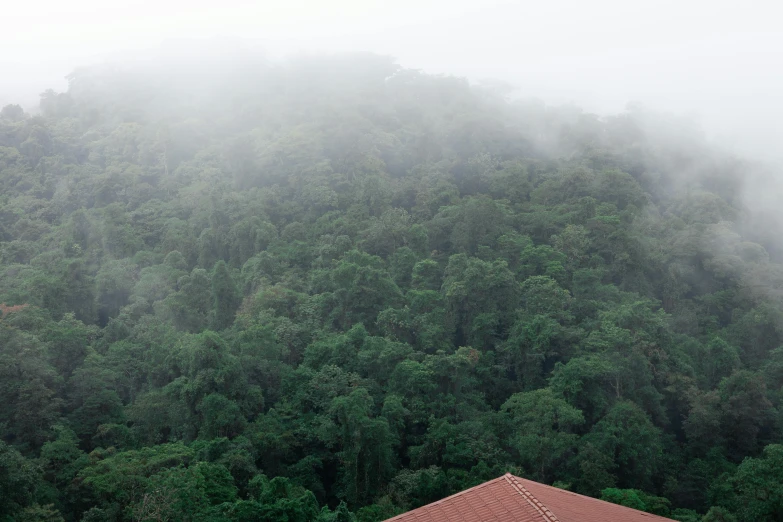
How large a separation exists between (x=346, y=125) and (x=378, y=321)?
64.6 ft

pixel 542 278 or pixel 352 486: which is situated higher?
pixel 542 278

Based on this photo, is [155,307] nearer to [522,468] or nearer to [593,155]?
[522,468]

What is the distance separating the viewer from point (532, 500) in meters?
9.66

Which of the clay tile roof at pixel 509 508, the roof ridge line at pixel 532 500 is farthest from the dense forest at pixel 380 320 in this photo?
the roof ridge line at pixel 532 500

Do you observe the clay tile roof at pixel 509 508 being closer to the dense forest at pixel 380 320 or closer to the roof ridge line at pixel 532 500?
the roof ridge line at pixel 532 500

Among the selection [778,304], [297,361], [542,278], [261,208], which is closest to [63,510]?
[297,361]

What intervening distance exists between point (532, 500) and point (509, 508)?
0.32 meters

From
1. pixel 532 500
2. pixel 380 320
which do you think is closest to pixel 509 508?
pixel 532 500

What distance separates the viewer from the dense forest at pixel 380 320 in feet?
60.6

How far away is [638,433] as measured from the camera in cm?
1984

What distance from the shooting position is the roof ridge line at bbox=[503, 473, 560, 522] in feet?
30.2

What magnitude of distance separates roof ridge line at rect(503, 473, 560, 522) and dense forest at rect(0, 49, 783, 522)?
157 inches

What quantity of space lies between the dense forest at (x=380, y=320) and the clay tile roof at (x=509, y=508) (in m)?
3.38

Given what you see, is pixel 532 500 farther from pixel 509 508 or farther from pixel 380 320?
pixel 380 320
